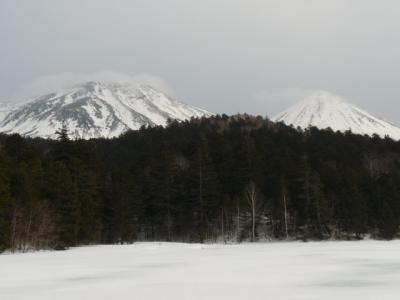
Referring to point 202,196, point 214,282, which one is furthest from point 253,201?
point 214,282

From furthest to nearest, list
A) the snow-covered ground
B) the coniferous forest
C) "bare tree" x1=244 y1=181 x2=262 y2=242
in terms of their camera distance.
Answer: "bare tree" x1=244 y1=181 x2=262 y2=242 → the coniferous forest → the snow-covered ground

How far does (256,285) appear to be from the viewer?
1852 centimetres

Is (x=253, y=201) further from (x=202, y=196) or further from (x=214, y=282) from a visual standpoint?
(x=214, y=282)

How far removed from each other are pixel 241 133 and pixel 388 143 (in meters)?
35.2

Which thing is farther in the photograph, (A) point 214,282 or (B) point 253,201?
(B) point 253,201

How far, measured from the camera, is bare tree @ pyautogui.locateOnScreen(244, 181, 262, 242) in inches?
2829

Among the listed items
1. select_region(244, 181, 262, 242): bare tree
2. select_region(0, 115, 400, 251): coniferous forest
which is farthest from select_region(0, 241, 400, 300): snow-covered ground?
select_region(244, 181, 262, 242): bare tree

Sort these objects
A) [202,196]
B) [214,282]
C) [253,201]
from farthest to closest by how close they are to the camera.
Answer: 1. [202,196]
2. [253,201]
3. [214,282]

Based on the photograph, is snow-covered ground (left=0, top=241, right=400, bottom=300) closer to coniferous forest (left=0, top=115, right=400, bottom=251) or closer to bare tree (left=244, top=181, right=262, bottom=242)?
coniferous forest (left=0, top=115, right=400, bottom=251)

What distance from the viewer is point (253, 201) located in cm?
7106

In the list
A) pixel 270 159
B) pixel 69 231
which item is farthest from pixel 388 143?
pixel 69 231

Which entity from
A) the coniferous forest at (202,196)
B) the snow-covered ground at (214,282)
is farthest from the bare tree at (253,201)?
the snow-covered ground at (214,282)

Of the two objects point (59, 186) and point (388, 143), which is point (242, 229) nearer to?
point (59, 186)

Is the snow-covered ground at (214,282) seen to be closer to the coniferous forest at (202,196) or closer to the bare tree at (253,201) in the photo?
the coniferous forest at (202,196)
